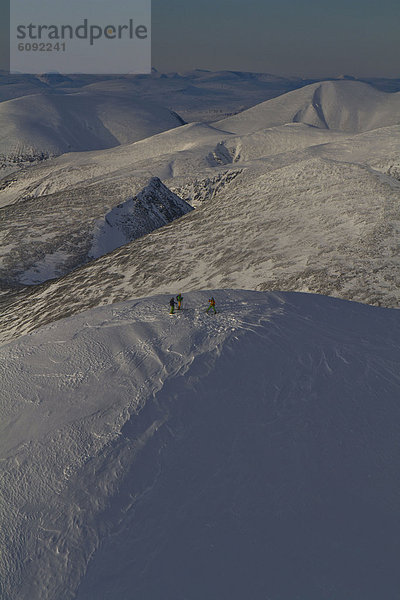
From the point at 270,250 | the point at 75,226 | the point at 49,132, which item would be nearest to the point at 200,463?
the point at 270,250

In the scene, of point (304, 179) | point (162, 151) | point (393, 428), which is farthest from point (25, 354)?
point (162, 151)

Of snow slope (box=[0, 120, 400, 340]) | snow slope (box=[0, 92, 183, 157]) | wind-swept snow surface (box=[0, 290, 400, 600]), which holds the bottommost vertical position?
wind-swept snow surface (box=[0, 290, 400, 600])

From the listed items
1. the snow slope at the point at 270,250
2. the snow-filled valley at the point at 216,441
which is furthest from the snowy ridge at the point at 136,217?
the snow-filled valley at the point at 216,441

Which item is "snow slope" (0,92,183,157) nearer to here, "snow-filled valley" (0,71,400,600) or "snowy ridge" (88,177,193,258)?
"snowy ridge" (88,177,193,258)

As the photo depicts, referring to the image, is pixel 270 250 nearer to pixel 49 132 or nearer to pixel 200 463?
pixel 200 463

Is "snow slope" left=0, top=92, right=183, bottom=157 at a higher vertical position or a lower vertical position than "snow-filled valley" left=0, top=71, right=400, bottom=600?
higher

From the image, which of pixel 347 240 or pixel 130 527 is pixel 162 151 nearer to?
pixel 347 240

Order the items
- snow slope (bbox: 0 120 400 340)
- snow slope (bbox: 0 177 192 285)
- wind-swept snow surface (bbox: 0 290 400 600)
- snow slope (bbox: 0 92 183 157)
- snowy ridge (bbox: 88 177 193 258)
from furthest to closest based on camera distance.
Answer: snow slope (bbox: 0 92 183 157), snowy ridge (bbox: 88 177 193 258), snow slope (bbox: 0 177 192 285), snow slope (bbox: 0 120 400 340), wind-swept snow surface (bbox: 0 290 400 600)

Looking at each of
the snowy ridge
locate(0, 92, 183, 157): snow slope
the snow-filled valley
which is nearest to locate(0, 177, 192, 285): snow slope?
the snowy ridge

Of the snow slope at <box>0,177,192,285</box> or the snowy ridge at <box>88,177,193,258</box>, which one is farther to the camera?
the snowy ridge at <box>88,177,193,258</box>
